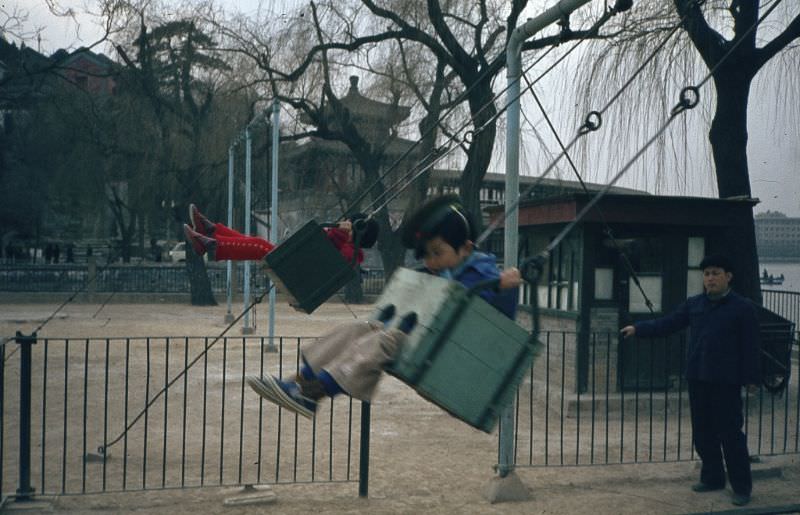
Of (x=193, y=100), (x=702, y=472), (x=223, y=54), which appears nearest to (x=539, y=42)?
(x=223, y=54)

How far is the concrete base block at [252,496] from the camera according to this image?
5336 mm

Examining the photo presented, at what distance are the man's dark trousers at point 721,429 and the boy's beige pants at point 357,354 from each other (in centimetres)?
331

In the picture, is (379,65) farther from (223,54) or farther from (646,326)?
(646,326)

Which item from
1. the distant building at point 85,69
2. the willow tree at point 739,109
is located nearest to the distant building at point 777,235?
the willow tree at point 739,109

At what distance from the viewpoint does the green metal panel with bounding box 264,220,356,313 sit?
14.0ft

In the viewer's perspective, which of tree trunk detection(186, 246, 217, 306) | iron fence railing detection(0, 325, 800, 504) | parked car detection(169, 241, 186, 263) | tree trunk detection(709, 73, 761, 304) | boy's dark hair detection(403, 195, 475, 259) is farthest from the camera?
parked car detection(169, 241, 186, 263)

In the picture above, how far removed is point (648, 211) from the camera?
9.05 m

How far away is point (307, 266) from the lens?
4.34 meters

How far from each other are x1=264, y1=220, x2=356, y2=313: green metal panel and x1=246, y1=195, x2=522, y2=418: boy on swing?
802 mm

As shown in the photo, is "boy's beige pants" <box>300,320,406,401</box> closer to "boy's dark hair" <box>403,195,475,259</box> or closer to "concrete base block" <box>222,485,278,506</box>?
"boy's dark hair" <box>403,195,475,259</box>

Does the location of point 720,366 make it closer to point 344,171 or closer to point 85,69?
point 344,171

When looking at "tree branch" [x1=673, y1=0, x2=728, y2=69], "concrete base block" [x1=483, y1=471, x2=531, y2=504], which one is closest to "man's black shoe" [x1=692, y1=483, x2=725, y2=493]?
"concrete base block" [x1=483, y1=471, x2=531, y2=504]

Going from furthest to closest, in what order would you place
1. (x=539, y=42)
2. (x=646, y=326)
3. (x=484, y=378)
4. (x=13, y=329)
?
1. (x=13, y=329)
2. (x=539, y=42)
3. (x=646, y=326)
4. (x=484, y=378)

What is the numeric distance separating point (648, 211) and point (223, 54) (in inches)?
554
